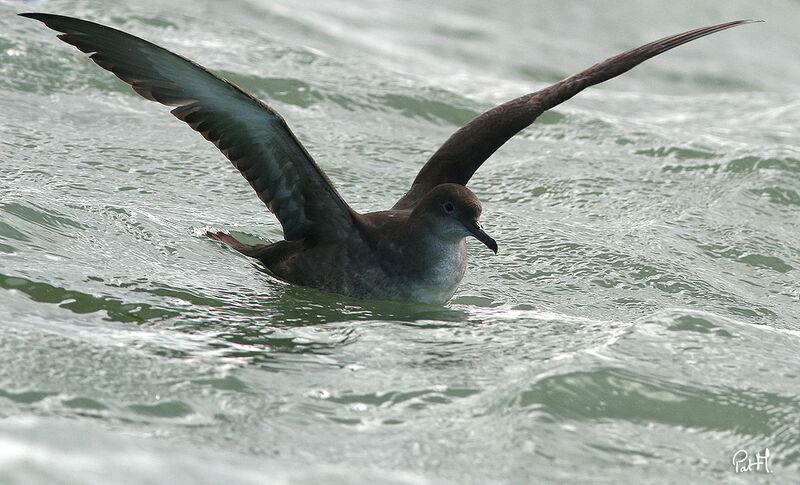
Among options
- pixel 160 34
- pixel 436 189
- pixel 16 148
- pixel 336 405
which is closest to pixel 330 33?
pixel 160 34

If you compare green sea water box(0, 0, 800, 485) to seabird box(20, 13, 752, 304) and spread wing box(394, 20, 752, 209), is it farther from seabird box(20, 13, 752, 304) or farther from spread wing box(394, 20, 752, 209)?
spread wing box(394, 20, 752, 209)

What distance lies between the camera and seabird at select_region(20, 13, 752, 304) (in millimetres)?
5391

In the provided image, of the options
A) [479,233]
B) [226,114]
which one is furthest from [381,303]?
[226,114]

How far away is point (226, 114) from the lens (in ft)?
18.0

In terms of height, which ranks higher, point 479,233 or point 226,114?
point 226,114

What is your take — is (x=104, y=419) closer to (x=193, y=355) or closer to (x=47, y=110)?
(x=193, y=355)

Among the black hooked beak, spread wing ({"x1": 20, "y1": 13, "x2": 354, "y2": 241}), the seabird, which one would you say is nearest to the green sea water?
the seabird

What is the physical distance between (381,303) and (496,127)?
127 centimetres

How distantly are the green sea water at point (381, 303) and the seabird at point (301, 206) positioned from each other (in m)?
0.13

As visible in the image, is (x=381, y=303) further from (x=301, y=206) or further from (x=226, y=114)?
(x=226, y=114)

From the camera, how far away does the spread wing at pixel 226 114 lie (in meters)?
5.33

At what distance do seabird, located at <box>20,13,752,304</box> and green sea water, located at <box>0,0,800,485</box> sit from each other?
0.43 ft

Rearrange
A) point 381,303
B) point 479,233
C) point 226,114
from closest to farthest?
1. point 226,114
2. point 479,233
3. point 381,303

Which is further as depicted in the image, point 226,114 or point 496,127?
point 496,127
